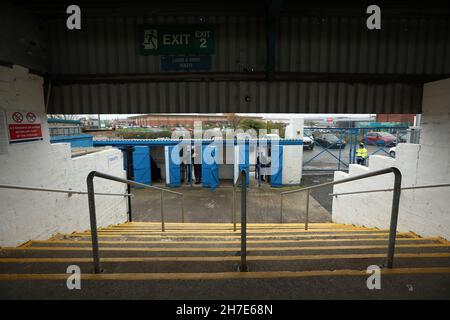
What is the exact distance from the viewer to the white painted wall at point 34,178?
303cm

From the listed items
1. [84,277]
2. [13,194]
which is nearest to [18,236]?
[13,194]

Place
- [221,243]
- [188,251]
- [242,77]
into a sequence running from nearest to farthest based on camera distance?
[188,251] < [221,243] < [242,77]

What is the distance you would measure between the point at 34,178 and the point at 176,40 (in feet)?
10.00

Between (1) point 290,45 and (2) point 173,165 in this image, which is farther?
(2) point 173,165

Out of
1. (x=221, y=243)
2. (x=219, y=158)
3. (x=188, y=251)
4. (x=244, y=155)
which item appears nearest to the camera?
(x=188, y=251)

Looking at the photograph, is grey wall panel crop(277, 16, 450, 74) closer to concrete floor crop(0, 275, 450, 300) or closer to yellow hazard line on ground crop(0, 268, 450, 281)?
yellow hazard line on ground crop(0, 268, 450, 281)

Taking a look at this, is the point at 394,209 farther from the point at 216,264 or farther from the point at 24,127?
the point at 24,127

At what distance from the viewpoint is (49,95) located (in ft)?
12.6

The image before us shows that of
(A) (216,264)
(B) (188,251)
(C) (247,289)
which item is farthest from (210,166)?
(C) (247,289)

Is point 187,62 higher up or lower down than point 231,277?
higher up

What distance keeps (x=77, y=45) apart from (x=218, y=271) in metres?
4.07

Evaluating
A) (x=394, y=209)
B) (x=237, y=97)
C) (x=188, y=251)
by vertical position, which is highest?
(x=237, y=97)

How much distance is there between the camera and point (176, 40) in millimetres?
3701
